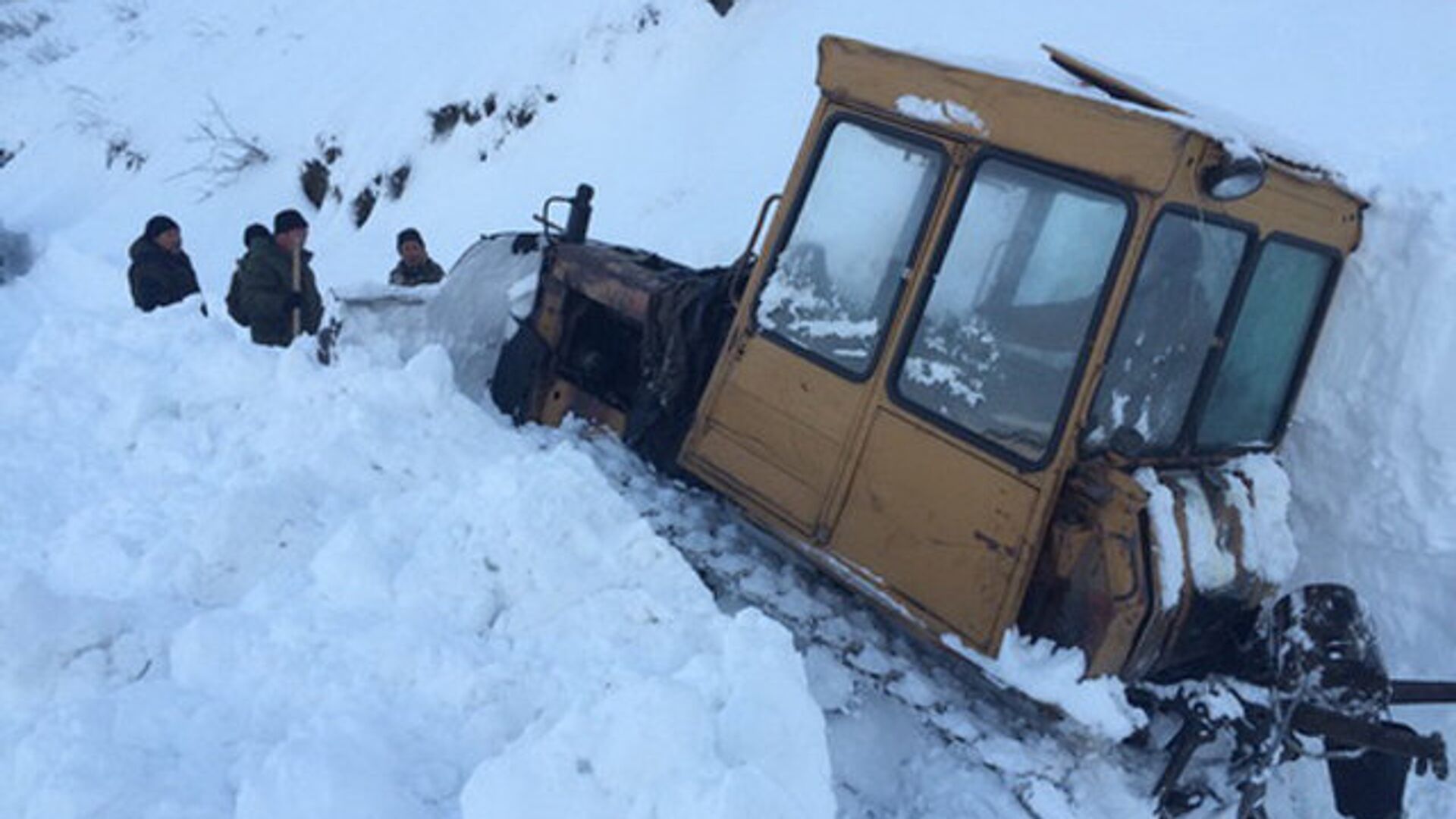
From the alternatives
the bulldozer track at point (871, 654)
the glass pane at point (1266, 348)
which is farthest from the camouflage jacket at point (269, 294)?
the glass pane at point (1266, 348)

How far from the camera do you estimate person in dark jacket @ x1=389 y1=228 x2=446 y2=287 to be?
24.4ft

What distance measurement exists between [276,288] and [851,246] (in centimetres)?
444

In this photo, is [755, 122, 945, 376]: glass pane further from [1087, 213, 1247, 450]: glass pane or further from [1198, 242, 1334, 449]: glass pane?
[1198, 242, 1334, 449]: glass pane

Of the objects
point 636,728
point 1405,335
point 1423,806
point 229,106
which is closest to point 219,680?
point 636,728

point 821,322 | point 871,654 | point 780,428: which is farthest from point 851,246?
point 871,654

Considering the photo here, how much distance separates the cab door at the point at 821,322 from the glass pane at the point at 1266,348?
116 centimetres

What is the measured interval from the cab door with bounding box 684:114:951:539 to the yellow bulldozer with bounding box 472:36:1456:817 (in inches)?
0.4

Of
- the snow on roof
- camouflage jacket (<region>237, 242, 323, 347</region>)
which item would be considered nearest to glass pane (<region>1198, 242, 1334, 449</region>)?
the snow on roof

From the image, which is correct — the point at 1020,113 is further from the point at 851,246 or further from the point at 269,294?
the point at 269,294

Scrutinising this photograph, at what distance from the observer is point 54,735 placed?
256 centimetres

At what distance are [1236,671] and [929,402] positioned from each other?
1.51 metres

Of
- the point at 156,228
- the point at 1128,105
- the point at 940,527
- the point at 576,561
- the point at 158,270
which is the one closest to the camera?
the point at 1128,105

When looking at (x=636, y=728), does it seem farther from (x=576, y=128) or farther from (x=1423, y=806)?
(x=576, y=128)

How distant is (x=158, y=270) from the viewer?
7754 millimetres
